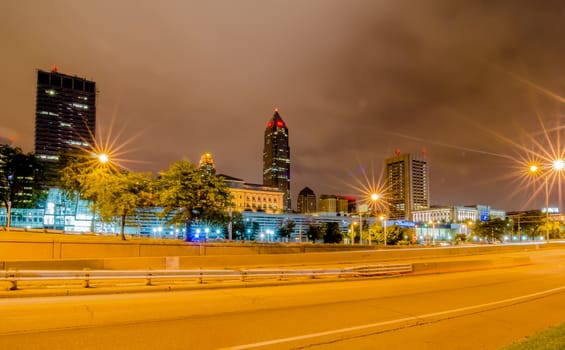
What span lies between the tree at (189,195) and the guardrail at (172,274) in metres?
24.4

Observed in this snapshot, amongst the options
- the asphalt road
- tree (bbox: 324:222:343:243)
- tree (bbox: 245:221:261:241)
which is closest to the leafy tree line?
the asphalt road

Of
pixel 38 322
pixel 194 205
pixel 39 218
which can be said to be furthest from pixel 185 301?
pixel 39 218

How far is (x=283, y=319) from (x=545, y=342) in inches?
240

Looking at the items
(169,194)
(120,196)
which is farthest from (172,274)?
(120,196)

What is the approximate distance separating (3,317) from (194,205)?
33615mm

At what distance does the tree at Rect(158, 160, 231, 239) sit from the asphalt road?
2742 cm

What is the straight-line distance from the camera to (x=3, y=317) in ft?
34.0

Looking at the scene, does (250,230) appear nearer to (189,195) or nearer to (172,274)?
(189,195)

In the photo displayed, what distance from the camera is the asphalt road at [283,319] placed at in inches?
344

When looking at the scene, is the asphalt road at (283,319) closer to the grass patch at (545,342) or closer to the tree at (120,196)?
Result: the grass patch at (545,342)

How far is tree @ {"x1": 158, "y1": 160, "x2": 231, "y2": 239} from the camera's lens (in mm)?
42719

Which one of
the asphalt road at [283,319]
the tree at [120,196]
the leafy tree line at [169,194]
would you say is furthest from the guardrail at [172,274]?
the tree at [120,196]

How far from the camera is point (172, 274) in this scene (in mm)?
17172

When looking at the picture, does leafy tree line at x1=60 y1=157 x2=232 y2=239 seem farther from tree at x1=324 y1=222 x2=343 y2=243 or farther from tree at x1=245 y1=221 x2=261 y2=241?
tree at x1=245 y1=221 x2=261 y2=241
